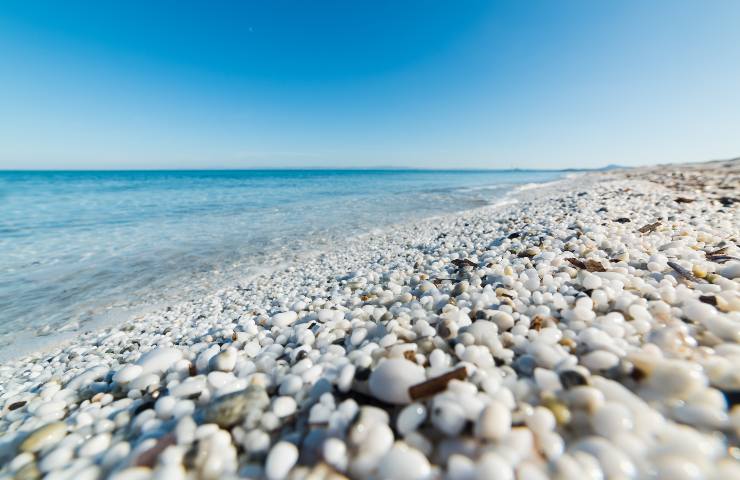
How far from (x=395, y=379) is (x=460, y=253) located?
3.14m

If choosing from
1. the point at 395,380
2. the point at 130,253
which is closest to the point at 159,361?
the point at 395,380

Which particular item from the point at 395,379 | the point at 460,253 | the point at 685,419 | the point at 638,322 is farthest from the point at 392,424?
the point at 460,253

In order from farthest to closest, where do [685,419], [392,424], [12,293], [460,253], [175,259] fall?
[175,259] < [12,293] < [460,253] < [392,424] < [685,419]

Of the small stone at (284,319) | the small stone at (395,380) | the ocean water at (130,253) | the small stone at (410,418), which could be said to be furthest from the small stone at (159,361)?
the ocean water at (130,253)

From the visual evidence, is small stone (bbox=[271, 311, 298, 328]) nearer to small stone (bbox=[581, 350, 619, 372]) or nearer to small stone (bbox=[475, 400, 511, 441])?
small stone (bbox=[475, 400, 511, 441])

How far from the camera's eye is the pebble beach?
3.73ft

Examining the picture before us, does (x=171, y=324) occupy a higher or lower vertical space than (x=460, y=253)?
lower

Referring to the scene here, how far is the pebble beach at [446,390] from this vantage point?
114 centimetres

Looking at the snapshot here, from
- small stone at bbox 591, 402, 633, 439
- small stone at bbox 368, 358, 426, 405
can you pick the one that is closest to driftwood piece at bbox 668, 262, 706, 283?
small stone at bbox 591, 402, 633, 439

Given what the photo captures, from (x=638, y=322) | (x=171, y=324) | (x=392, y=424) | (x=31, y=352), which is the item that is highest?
(x=638, y=322)

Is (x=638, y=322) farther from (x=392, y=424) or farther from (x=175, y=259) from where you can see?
(x=175, y=259)

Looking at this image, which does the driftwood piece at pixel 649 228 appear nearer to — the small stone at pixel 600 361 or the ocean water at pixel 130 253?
the small stone at pixel 600 361

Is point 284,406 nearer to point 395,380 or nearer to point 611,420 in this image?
point 395,380

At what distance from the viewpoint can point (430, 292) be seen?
289cm
